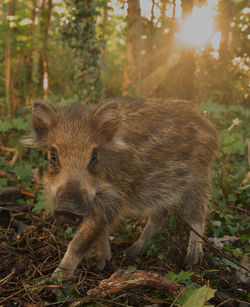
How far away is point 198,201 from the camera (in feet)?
12.3

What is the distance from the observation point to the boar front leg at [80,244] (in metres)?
2.83

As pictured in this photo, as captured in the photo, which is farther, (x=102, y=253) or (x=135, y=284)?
(x=102, y=253)

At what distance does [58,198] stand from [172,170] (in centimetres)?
153

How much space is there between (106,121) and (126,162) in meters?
0.43

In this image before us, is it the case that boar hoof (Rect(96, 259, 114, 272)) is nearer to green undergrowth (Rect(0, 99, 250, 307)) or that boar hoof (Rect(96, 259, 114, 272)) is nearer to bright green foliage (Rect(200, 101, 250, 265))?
green undergrowth (Rect(0, 99, 250, 307))

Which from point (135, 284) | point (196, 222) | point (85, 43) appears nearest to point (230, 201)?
point (196, 222)

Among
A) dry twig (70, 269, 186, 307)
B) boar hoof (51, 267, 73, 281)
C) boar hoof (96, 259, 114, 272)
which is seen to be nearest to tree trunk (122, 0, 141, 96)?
boar hoof (96, 259, 114, 272)

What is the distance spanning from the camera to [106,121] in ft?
9.95

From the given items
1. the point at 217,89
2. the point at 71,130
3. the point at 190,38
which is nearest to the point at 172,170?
the point at 71,130

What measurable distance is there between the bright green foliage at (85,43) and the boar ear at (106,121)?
106 inches

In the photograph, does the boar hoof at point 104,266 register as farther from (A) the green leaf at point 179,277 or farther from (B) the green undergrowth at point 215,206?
(A) the green leaf at point 179,277

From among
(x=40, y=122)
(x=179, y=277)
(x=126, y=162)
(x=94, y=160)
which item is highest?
(x=40, y=122)

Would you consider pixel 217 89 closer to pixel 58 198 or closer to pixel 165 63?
pixel 165 63

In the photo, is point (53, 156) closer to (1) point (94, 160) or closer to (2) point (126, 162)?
(1) point (94, 160)
